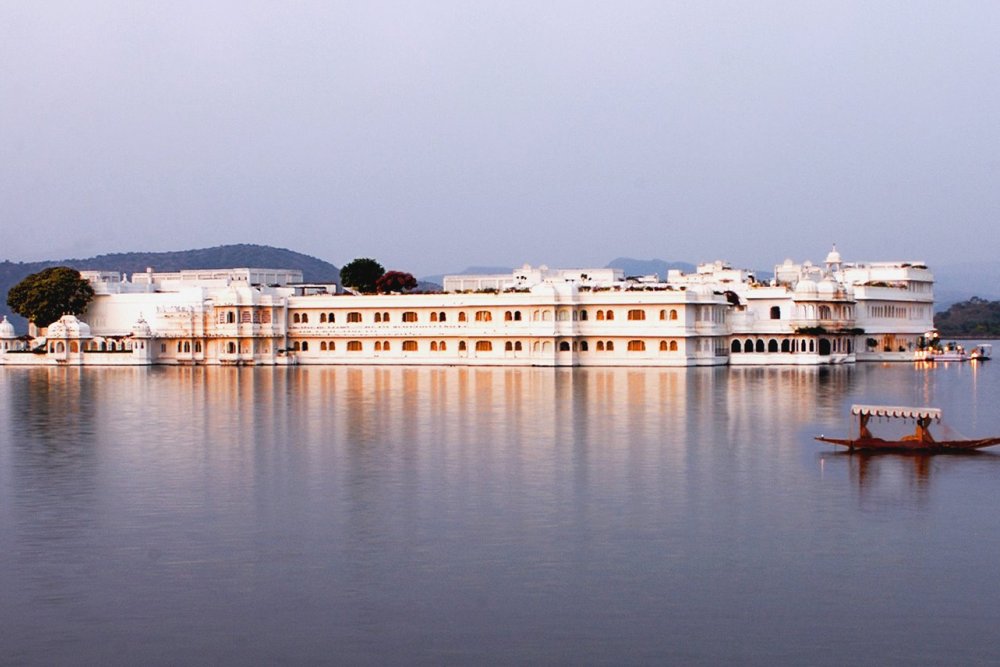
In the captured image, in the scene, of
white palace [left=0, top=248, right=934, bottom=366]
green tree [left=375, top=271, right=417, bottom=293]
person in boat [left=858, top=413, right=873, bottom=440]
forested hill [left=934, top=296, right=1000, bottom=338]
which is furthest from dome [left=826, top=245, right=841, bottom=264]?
forested hill [left=934, top=296, right=1000, bottom=338]

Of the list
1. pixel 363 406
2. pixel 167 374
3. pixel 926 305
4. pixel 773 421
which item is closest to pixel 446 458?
pixel 773 421

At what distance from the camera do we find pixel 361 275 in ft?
312

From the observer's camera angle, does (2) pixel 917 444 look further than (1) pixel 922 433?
No

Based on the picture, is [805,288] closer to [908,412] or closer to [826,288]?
[826,288]

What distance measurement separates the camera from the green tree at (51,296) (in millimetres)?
82625

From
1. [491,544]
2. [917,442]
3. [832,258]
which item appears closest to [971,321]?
[832,258]

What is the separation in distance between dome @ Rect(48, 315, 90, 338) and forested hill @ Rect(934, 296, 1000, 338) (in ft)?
346

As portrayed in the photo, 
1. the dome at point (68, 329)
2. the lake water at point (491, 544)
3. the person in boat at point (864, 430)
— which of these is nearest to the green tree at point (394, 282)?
the dome at point (68, 329)

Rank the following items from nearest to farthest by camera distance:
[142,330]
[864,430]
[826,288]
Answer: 1. [864,430]
2. [826,288]
3. [142,330]

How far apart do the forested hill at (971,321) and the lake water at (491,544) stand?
13087 cm

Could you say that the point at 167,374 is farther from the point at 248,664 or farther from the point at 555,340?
the point at 248,664

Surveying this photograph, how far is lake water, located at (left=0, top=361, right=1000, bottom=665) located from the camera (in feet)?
48.4

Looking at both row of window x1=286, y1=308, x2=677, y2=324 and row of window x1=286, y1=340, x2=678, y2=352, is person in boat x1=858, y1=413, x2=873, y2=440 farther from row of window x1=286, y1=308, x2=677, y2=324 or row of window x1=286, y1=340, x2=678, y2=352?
row of window x1=286, y1=340, x2=678, y2=352

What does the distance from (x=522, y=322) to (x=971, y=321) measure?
11419 cm
